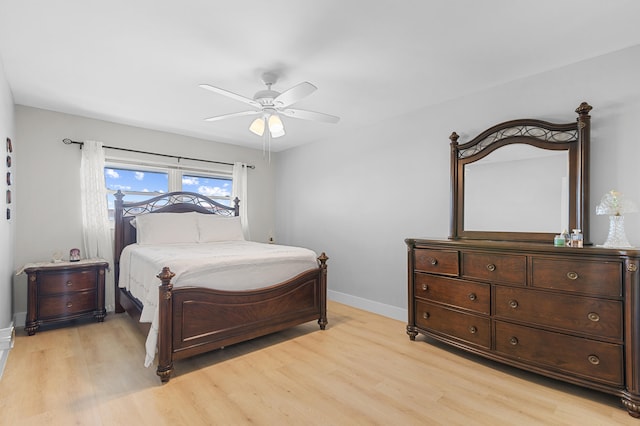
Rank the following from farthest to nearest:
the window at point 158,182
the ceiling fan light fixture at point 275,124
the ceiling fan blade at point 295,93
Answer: the window at point 158,182 < the ceiling fan light fixture at point 275,124 < the ceiling fan blade at point 295,93

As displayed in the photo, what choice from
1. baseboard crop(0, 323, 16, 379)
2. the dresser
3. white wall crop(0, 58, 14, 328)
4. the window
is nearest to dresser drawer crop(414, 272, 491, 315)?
the dresser

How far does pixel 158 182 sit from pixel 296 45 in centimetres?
315

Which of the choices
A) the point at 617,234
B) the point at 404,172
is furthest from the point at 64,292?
the point at 617,234

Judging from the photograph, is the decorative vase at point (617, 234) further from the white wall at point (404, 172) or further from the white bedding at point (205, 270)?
the white bedding at point (205, 270)

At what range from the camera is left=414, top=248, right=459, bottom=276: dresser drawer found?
2773mm

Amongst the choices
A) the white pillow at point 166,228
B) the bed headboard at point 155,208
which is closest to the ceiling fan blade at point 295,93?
the white pillow at point 166,228

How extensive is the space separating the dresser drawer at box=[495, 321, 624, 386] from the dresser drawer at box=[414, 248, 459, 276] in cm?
54

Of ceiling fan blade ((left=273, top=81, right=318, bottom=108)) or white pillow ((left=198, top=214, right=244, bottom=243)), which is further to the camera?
white pillow ((left=198, top=214, right=244, bottom=243))

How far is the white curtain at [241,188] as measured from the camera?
5.08 m

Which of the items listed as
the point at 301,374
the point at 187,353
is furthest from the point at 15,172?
the point at 301,374

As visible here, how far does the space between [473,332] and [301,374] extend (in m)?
1.43

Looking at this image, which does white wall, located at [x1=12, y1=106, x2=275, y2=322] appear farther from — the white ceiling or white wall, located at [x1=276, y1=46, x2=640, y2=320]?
white wall, located at [x1=276, y1=46, x2=640, y2=320]

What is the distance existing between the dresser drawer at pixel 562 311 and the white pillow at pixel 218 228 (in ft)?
10.6

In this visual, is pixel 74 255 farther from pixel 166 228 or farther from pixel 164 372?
pixel 164 372
